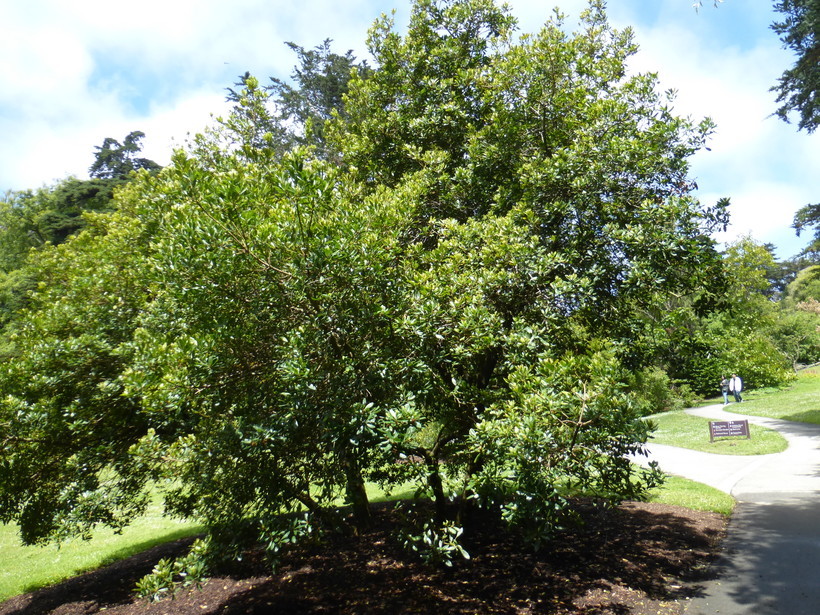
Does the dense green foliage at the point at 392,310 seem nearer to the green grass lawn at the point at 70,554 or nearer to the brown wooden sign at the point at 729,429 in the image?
the green grass lawn at the point at 70,554

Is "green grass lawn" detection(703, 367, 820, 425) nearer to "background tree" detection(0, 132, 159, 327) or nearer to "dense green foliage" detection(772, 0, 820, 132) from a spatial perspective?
"dense green foliage" detection(772, 0, 820, 132)

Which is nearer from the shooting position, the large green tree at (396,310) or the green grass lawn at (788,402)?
the large green tree at (396,310)

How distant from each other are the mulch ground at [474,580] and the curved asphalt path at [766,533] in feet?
0.96

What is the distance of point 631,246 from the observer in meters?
5.70

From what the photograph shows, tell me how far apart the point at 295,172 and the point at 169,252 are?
3.99 feet

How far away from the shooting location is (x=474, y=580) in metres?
6.39

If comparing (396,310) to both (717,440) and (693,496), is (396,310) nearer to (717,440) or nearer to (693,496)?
(693,496)

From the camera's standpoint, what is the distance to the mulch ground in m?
5.79

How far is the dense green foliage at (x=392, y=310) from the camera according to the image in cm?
417

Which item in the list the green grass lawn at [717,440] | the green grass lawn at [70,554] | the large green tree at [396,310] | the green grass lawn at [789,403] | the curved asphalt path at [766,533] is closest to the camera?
the large green tree at [396,310]

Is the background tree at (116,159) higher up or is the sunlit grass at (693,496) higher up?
the background tree at (116,159)

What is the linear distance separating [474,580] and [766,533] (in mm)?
4244

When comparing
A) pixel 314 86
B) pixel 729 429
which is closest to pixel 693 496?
pixel 729 429

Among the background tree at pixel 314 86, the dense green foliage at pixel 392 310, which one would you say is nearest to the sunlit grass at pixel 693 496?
the dense green foliage at pixel 392 310
